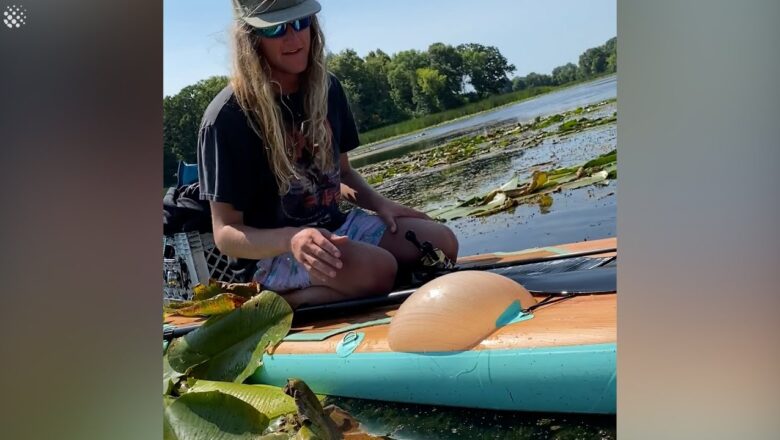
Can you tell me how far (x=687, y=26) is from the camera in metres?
1.34

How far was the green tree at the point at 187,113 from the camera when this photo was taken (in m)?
1.76

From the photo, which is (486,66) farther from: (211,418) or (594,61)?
(211,418)

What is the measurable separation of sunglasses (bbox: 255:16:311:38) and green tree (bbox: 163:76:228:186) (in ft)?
0.44

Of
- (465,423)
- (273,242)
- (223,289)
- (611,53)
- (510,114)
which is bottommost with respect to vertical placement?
(465,423)

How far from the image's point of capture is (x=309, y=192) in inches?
70.3

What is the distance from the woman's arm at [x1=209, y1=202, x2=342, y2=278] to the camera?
5.70ft

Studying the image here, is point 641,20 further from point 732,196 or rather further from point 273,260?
point 273,260

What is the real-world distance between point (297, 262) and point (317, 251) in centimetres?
6

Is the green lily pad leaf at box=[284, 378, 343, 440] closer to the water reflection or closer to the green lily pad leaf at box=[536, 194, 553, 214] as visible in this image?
the water reflection

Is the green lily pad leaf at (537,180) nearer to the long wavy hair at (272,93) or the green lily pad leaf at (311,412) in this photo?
the long wavy hair at (272,93)

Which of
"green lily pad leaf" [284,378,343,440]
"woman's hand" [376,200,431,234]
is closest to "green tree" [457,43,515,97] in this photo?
"woman's hand" [376,200,431,234]

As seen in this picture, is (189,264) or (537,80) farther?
(189,264)

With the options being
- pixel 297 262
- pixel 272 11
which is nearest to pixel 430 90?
pixel 272 11

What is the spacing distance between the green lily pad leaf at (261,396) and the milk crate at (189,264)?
0.24m
